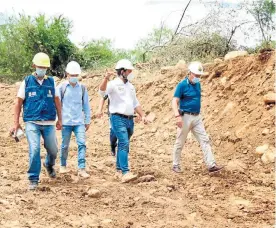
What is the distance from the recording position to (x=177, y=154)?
8.03m

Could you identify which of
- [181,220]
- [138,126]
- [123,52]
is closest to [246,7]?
[138,126]

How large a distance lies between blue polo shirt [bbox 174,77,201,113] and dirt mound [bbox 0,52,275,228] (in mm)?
969

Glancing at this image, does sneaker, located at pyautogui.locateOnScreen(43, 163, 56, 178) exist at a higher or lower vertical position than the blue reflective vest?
lower

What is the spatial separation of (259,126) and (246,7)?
21.2 ft

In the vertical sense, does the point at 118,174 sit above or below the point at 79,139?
below

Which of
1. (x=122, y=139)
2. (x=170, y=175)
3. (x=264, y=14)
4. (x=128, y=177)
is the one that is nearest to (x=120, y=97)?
(x=122, y=139)

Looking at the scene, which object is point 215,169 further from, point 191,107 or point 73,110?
point 73,110

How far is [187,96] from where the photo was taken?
7770 millimetres

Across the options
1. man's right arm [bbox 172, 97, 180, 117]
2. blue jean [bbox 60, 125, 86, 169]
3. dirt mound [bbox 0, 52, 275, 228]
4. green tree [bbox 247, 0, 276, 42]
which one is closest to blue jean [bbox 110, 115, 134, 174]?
dirt mound [bbox 0, 52, 275, 228]

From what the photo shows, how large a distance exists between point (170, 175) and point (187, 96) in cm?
116

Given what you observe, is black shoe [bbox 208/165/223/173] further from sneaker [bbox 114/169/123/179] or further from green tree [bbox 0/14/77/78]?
green tree [bbox 0/14/77/78]

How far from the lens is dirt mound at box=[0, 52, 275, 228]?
233 inches

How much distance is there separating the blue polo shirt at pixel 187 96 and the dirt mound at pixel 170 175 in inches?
38.2

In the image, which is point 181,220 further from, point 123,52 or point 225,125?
point 123,52
